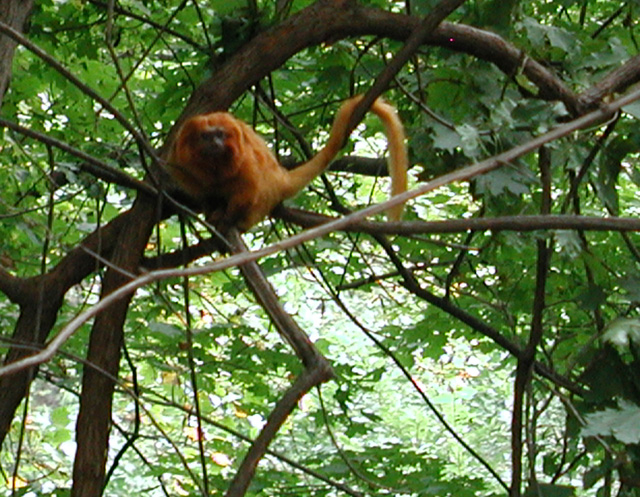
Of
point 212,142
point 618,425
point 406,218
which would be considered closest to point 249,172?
point 212,142

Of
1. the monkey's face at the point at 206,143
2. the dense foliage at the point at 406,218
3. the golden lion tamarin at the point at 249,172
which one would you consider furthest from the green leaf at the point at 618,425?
the monkey's face at the point at 206,143

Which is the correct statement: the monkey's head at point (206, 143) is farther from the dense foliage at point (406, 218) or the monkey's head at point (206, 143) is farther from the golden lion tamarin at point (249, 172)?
the dense foliage at point (406, 218)

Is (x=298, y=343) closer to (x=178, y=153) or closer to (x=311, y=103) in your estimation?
(x=178, y=153)

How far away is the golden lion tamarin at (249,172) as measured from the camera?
287cm

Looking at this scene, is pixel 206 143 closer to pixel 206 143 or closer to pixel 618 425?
pixel 206 143

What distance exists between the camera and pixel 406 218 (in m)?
3.66

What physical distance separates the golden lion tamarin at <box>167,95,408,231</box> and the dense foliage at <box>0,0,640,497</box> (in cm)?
10

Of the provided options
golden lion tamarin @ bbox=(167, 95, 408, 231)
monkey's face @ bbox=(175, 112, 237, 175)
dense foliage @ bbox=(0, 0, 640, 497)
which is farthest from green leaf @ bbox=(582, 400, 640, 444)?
monkey's face @ bbox=(175, 112, 237, 175)

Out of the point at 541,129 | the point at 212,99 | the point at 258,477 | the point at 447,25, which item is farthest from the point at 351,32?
the point at 258,477

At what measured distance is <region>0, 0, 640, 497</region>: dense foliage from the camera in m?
2.43

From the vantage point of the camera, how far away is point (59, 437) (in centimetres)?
459

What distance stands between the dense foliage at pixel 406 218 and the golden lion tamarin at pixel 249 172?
98mm

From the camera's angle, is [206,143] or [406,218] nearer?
[206,143]

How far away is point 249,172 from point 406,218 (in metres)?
0.86
